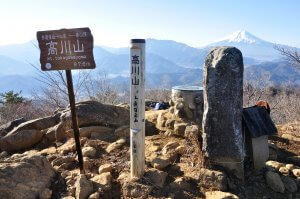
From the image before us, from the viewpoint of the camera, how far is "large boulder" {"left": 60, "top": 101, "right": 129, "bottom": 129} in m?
7.91

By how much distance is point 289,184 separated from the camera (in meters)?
5.78

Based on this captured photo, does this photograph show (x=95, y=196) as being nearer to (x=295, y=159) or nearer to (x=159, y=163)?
(x=159, y=163)

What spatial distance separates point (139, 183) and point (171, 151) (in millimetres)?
1124

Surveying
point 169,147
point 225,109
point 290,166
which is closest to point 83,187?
point 169,147

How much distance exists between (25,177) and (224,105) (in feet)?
10.5

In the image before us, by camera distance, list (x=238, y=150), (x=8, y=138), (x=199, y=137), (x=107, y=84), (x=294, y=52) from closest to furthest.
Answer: (x=238, y=150) < (x=199, y=137) < (x=8, y=138) < (x=294, y=52) < (x=107, y=84)

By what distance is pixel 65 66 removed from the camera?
542 cm

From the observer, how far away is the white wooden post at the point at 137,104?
512 centimetres

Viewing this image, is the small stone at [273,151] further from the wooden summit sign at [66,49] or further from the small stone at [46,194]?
the small stone at [46,194]

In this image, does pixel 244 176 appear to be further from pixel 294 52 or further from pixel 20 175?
pixel 294 52

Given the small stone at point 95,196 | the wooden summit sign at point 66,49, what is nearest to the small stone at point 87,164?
the small stone at point 95,196

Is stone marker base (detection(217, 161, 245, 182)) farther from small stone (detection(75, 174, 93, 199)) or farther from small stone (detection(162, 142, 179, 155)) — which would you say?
small stone (detection(75, 174, 93, 199))

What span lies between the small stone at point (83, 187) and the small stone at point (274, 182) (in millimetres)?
2748

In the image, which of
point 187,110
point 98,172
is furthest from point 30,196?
point 187,110
